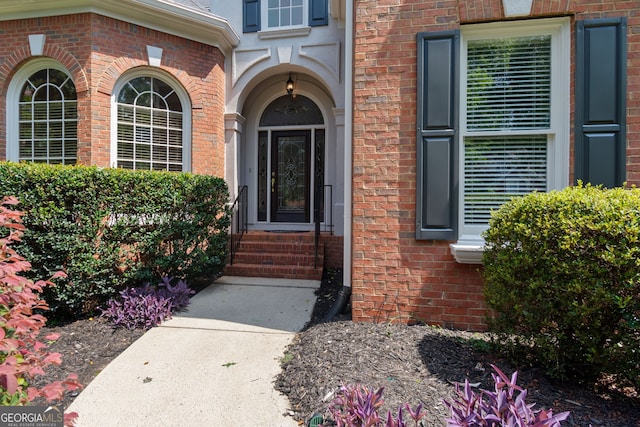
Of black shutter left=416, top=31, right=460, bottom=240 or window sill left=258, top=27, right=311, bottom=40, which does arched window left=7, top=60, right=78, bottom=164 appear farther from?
black shutter left=416, top=31, right=460, bottom=240

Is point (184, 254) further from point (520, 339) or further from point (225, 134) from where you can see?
point (520, 339)

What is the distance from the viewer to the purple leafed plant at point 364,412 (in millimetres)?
1843

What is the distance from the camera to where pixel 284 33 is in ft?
21.6

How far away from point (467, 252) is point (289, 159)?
499 cm

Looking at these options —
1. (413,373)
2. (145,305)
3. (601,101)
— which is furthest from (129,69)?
(601,101)

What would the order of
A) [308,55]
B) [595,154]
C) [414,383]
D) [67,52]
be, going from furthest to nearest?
[308,55] → [67,52] → [595,154] → [414,383]

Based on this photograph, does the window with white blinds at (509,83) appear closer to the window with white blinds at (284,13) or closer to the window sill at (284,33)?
the window sill at (284,33)

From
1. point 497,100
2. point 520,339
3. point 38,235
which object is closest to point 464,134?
point 497,100

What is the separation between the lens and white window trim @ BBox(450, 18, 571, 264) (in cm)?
317

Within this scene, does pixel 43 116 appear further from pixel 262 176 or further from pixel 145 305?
pixel 145 305

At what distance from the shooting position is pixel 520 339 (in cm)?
270

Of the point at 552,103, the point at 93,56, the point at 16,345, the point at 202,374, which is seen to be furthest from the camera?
the point at 93,56

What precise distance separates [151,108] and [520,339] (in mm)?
6257

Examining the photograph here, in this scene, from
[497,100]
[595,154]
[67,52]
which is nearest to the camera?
[595,154]
